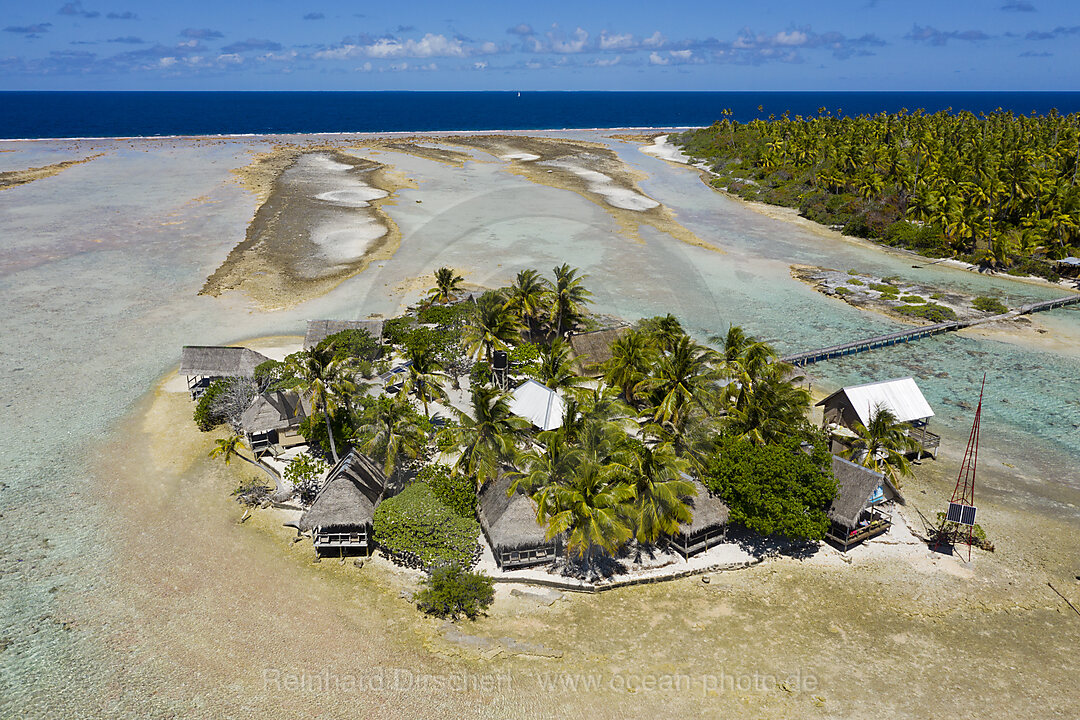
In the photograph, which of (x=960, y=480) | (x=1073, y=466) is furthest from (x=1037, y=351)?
(x=960, y=480)

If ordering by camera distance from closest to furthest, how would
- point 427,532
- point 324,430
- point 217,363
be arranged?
1. point 427,532
2. point 324,430
3. point 217,363

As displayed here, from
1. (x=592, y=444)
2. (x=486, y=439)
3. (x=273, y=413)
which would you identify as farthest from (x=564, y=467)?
(x=273, y=413)

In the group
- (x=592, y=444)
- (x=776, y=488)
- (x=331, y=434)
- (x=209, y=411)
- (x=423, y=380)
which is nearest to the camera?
(x=592, y=444)

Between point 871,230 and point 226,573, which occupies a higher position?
point 871,230

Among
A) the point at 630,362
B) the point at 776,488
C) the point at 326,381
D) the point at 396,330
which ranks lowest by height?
the point at 776,488

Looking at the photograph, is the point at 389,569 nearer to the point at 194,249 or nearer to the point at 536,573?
the point at 536,573

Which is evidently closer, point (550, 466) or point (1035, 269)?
point (550, 466)

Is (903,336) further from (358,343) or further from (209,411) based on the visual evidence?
(209,411)

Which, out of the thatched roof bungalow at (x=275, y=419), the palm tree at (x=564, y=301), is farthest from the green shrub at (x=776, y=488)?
the thatched roof bungalow at (x=275, y=419)
